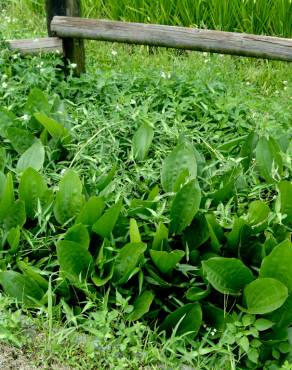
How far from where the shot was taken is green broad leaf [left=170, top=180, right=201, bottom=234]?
2512 mm

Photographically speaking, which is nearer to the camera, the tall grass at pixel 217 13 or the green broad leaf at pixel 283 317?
the green broad leaf at pixel 283 317

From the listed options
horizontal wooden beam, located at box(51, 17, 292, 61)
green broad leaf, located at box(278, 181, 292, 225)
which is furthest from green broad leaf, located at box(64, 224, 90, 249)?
horizontal wooden beam, located at box(51, 17, 292, 61)

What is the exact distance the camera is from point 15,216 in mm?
2633

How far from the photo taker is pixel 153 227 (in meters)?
2.63

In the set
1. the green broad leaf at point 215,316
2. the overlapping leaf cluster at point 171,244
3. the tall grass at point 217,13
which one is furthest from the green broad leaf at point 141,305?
the tall grass at point 217,13

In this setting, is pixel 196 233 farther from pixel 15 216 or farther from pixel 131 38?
pixel 131 38

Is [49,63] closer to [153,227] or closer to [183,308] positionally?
[153,227]

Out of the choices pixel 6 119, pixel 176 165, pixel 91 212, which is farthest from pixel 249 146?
pixel 6 119

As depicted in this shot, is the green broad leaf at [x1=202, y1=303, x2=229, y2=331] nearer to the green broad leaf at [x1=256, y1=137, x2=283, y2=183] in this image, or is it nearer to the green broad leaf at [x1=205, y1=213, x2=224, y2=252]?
the green broad leaf at [x1=205, y1=213, x2=224, y2=252]

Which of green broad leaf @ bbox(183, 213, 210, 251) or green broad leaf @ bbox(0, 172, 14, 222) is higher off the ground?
green broad leaf @ bbox(0, 172, 14, 222)

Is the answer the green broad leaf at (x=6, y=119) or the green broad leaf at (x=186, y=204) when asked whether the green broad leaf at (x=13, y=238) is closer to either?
the green broad leaf at (x=186, y=204)

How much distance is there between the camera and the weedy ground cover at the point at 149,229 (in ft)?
7.38

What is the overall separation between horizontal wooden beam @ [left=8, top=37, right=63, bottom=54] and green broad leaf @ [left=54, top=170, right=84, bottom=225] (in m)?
1.57

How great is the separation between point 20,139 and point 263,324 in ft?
4.97
